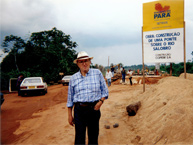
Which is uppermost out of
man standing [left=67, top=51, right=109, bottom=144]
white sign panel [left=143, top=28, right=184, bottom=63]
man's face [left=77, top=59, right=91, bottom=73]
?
white sign panel [left=143, top=28, right=184, bottom=63]

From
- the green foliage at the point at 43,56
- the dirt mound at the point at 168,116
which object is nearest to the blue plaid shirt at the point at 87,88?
the dirt mound at the point at 168,116

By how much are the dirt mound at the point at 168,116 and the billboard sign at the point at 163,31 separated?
160cm

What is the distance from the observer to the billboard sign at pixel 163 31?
6.75m

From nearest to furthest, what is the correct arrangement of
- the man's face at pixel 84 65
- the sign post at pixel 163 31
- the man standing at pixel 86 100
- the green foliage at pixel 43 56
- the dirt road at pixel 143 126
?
the man standing at pixel 86 100 → the man's face at pixel 84 65 → the dirt road at pixel 143 126 → the sign post at pixel 163 31 → the green foliage at pixel 43 56

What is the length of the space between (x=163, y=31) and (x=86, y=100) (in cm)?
561

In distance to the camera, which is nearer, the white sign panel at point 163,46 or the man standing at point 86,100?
the man standing at point 86,100

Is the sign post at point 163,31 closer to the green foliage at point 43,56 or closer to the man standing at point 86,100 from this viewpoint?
the man standing at point 86,100

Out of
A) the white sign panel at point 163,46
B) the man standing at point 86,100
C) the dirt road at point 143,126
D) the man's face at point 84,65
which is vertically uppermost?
the white sign panel at point 163,46

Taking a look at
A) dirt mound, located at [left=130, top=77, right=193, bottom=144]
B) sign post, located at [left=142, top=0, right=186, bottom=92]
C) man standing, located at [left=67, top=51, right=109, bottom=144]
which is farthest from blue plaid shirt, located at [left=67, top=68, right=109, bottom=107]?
sign post, located at [left=142, top=0, right=186, bottom=92]

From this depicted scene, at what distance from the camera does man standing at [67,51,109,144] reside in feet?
8.76

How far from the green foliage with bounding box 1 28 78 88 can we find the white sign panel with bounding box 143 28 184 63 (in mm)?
21146

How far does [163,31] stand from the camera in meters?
6.88

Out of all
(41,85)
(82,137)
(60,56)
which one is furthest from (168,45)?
(60,56)

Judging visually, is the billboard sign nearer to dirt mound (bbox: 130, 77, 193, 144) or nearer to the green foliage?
dirt mound (bbox: 130, 77, 193, 144)
